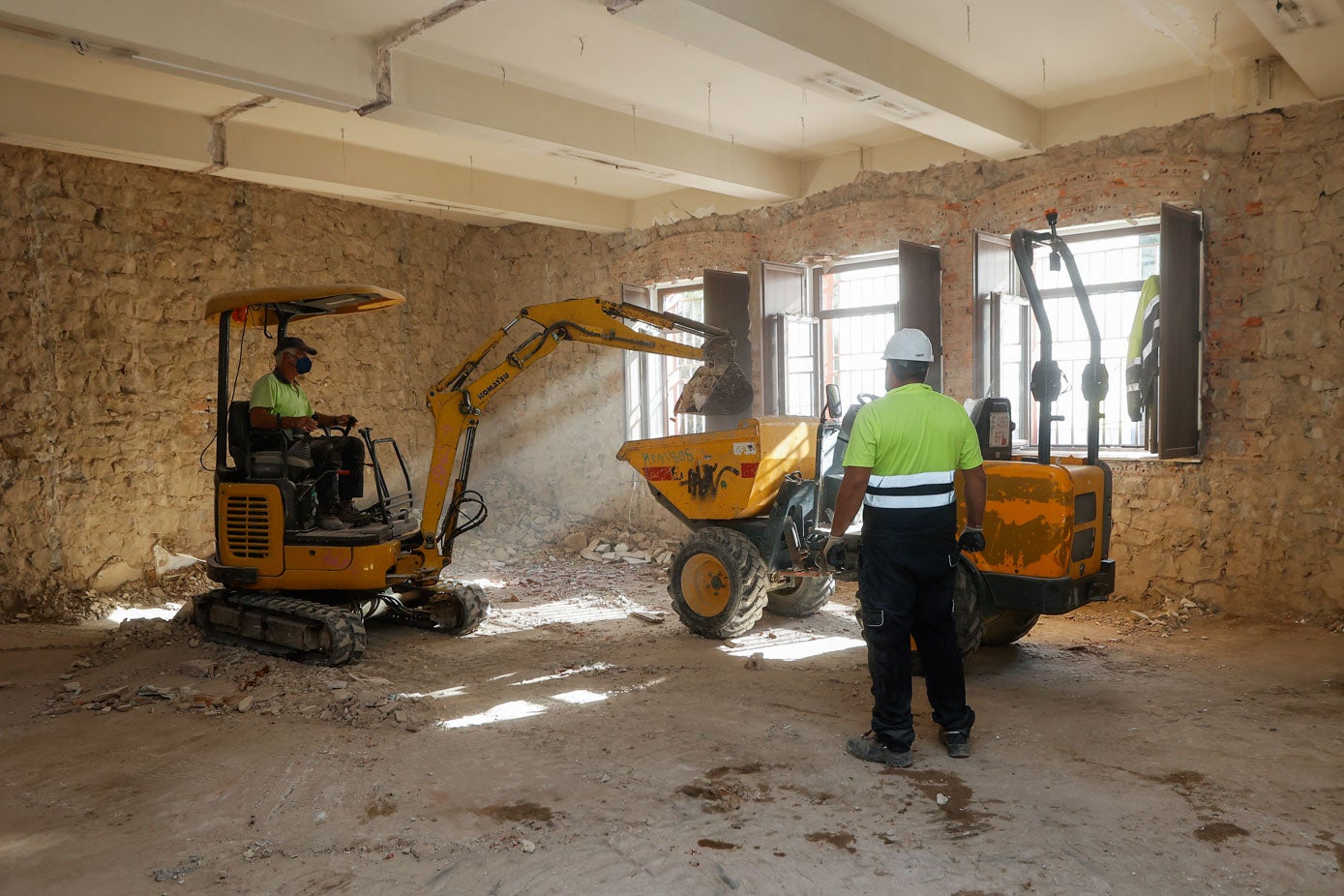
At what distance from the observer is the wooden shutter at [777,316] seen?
907cm

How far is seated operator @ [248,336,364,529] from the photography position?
614 cm

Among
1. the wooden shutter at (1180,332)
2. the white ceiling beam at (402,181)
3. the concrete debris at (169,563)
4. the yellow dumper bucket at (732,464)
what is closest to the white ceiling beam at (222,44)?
the white ceiling beam at (402,181)

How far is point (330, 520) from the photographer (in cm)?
Answer: 630

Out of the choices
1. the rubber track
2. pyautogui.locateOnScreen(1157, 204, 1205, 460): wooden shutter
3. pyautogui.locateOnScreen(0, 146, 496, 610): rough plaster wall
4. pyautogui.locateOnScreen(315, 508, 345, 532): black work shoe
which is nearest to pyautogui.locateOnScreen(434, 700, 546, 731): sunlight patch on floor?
the rubber track

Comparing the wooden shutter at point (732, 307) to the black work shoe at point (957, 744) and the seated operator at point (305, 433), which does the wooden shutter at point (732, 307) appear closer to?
the seated operator at point (305, 433)

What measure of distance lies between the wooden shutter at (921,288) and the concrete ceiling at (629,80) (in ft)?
3.04

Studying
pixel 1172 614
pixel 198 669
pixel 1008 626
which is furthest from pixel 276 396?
pixel 1172 614

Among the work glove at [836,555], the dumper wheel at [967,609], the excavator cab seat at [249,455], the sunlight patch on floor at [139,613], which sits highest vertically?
the excavator cab seat at [249,455]

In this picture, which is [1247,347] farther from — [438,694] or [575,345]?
[575,345]

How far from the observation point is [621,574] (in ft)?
29.9

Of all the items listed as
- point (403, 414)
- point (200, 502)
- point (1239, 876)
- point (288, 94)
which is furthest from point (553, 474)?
point (1239, 876)

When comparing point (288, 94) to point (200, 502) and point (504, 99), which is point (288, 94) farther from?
point (200, 502)

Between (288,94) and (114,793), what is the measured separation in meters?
4.13

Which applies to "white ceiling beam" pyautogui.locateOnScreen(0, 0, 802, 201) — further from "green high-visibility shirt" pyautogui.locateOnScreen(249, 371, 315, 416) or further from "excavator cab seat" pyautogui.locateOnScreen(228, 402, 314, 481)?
"excavator cab seat" pyautogui.locateOnScreen(228, 402, 314, 481)
